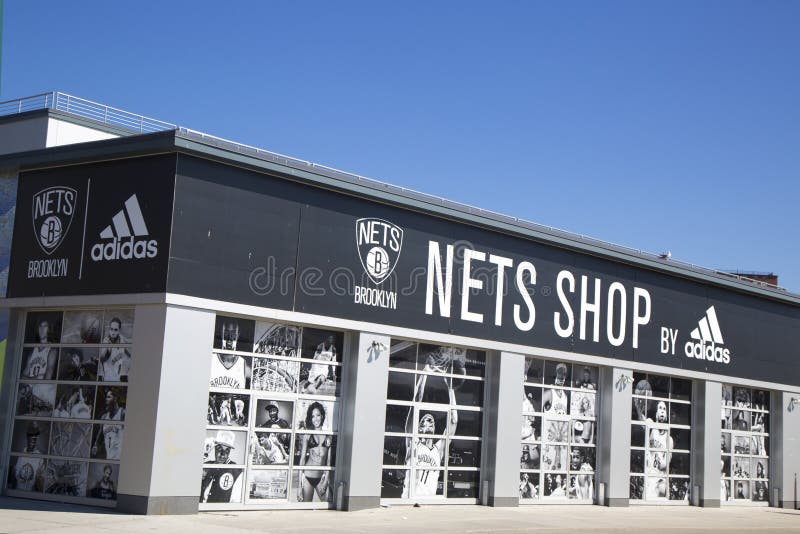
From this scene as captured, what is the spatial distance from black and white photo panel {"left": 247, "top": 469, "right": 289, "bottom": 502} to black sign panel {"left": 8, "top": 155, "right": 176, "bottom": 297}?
4247mm

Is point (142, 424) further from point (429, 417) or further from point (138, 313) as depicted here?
point (429, 417)

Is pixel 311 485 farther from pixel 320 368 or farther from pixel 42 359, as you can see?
pixel 42 359

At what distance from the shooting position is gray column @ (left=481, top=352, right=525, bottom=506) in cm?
2322

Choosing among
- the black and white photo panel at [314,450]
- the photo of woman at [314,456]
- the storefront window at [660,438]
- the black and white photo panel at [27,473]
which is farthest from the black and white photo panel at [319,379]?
the storefront window at [660,438]

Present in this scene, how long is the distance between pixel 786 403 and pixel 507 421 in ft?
43.7

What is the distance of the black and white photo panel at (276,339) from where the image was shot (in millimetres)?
19172

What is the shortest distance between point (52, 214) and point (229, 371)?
15.9 ft

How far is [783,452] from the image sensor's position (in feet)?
105

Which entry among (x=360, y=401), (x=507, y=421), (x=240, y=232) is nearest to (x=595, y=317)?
(x=507, y=421)

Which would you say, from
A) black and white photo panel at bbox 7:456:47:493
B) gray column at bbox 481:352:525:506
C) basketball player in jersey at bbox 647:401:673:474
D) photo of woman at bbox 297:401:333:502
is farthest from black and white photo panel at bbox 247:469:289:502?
basketball player in jersey at bbox 647:401:673:474


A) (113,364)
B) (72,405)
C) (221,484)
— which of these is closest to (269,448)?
(221,484)

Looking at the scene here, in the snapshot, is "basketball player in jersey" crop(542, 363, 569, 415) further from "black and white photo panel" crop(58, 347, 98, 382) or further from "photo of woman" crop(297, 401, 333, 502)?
"black and white photo panel" crop(58, 347, 98, 382)

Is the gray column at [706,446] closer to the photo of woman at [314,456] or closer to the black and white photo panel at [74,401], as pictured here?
the photo of woman at [314,456]

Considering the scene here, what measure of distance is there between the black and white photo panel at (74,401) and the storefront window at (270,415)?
234cm
